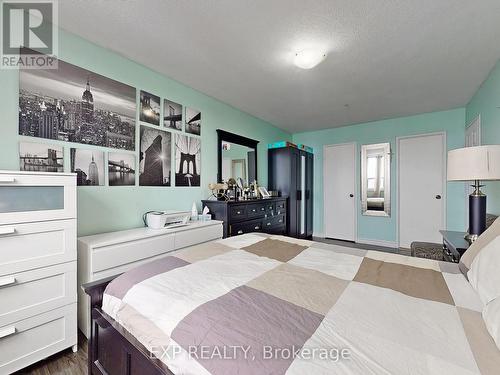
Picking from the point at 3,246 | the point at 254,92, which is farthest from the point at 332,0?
the point at 3,246

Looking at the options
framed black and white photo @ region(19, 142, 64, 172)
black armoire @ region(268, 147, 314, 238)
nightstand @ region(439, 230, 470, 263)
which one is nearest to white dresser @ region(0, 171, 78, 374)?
framed black and white photo @ region(19, 142, 64, 172)

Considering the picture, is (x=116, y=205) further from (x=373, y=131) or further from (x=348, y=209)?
(x=373, y=131)

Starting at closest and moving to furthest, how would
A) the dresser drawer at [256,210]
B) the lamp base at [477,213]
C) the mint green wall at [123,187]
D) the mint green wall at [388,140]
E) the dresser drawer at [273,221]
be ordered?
1. the mint green wall at [123,187]
2. the lamp base at [477,213]
3. the dresser drawer at [256,210]
4. the dresser drawer at [273,221]
5. the mint green wall at [388,140]

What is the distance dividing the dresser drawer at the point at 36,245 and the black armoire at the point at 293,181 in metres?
3.41

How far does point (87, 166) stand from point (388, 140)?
4727 millimetres

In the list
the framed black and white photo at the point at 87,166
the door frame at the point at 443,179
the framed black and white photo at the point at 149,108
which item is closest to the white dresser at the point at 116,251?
the framed black and white photo at the point at 87,166

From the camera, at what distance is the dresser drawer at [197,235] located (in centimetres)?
229

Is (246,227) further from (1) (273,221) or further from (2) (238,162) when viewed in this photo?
(2) (238,162)

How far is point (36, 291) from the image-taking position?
4.71 feet

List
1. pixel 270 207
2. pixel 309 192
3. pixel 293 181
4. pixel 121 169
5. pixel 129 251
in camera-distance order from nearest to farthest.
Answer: pixel 129 251, pixel 121 169, pixel 270 207, pixel 293 181, pixel 309 192

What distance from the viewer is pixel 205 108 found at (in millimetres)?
3121

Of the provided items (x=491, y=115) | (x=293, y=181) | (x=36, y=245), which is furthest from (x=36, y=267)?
(x=491, y=115)

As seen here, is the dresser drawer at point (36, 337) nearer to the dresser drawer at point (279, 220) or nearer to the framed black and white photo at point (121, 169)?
the framed black and white photo at point (121, 169)

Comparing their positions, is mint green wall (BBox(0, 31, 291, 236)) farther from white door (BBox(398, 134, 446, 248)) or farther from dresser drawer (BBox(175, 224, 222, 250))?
white door (BBox(398, 134, 446, 248))
